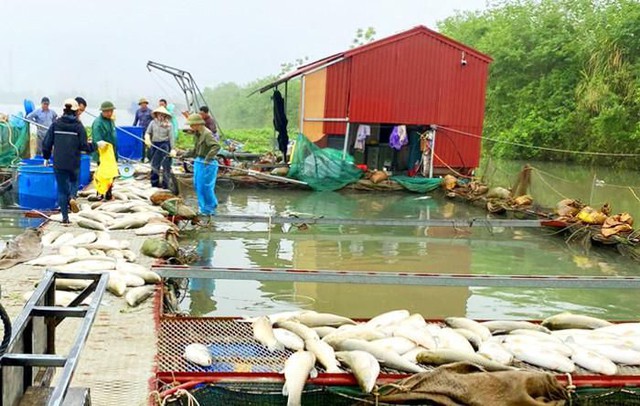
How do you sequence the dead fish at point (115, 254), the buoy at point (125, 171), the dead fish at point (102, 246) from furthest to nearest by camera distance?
1. the buoy at point (125, 171)
2. the dead fish at point (102, 246)
3. the dead fish at point (115, 254)

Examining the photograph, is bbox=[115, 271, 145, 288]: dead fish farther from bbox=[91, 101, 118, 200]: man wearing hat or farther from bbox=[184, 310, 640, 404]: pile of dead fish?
bbox=[91, 101, 118, 200]: man wearing hat

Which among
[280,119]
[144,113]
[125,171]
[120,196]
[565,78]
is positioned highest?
[565,78]

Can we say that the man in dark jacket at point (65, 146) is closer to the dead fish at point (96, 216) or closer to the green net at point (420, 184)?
the dead fish at point (96, 216)

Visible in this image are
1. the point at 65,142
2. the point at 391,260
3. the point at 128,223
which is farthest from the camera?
the point at 391,260

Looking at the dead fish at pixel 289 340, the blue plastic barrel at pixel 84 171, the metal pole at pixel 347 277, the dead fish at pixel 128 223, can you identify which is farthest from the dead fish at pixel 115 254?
the blue plastic barrel at pixel 84 171

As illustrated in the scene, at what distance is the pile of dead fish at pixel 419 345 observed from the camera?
456 cm

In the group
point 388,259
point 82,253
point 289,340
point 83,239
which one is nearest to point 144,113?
point 388,259

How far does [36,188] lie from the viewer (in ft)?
35.8

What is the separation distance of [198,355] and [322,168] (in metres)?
13.2

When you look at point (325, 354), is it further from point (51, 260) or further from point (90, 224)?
point (90, 224)

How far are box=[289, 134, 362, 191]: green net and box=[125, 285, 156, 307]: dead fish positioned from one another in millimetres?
11454

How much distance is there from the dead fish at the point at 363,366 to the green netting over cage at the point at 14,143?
12.2 metres

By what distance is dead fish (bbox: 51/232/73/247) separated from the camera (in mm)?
7696

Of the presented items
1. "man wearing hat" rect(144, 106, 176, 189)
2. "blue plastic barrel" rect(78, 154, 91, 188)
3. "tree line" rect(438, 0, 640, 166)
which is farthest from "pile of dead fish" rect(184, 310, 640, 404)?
"tree line" rect(438, 0, 640, 166)
